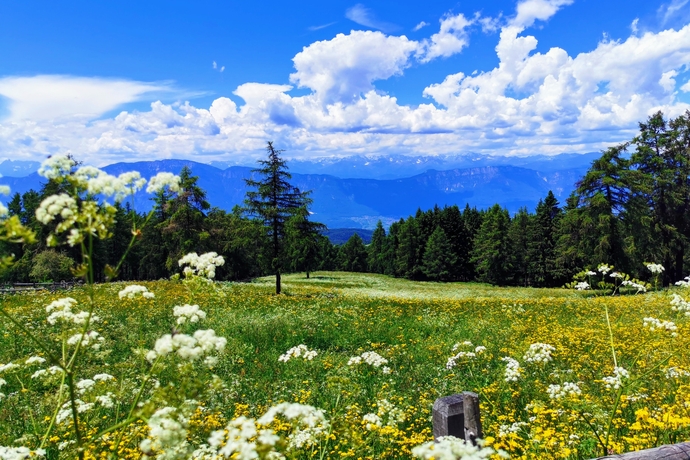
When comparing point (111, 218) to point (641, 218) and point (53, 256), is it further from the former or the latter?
point (53, 256)

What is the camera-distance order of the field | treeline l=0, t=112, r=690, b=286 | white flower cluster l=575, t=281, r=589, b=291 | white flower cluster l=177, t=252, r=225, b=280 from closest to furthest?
white flower cluster l=177, t=252, r=225, b=280 → the field → white flower cluster l=575, t=281, r=589, b=291 → treeline l=0, t=112, r=690, b=286

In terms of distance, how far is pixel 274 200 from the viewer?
28.6 metres

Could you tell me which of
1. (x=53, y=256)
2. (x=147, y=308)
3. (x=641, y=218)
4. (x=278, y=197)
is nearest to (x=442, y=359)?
(x=147, y=308)

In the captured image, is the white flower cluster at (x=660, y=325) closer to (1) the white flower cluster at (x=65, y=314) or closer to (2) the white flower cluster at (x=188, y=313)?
(2) the white flower cluster at (x=188, y=313)

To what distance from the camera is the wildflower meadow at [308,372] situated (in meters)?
2.21

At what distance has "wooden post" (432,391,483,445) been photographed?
4230mm

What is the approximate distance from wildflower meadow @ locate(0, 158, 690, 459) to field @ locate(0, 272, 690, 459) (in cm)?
5

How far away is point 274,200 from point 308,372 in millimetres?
20493

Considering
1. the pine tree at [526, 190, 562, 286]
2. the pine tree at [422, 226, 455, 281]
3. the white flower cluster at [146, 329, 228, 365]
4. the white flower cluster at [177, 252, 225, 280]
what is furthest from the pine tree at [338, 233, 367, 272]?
the white flower cluster at [146, 329, 228, 365]

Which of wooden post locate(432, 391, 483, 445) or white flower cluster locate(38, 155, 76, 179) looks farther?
wooden post locate(432, 391, 483, 445)

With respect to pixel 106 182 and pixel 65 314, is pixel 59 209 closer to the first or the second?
pixel 106 182

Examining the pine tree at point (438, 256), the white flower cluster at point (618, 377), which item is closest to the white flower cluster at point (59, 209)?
the white flower cluster at point (618, 377)

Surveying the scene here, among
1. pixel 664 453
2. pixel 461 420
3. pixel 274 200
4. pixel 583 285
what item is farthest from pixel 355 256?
pixel 664 453

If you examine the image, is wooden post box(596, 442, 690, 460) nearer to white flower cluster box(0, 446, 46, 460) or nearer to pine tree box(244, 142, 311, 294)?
white flower cluster box(0, 446, 46, 460)
